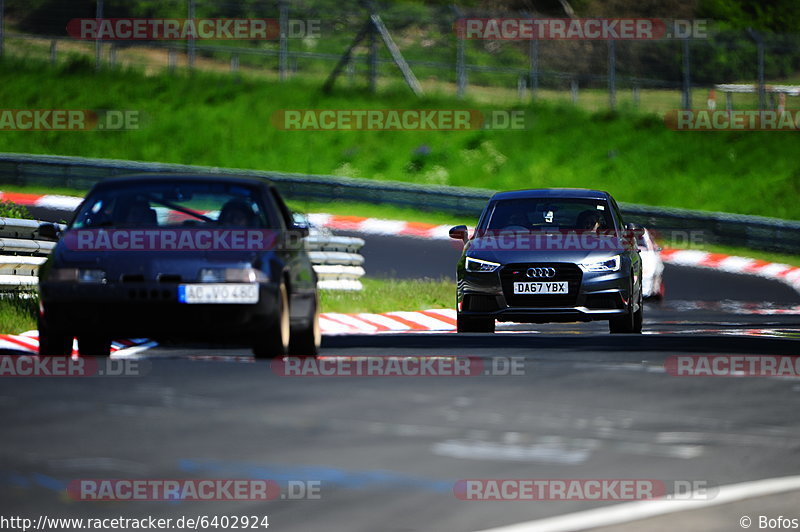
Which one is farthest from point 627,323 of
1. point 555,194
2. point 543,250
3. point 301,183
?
point 301,183

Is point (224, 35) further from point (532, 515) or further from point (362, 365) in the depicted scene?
point (532, 515)

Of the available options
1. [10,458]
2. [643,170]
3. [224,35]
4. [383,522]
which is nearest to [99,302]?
[10,458]

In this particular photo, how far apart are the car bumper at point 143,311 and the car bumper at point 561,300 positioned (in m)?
4.73

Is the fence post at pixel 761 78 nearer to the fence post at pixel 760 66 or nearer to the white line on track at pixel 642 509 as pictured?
the fence post at pixel 760 66

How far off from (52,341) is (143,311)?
0.82 metres

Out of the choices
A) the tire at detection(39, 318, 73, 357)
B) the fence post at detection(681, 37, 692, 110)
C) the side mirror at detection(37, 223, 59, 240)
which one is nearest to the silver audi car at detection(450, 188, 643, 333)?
the side mirror at detection(37, 223, 59, 240)

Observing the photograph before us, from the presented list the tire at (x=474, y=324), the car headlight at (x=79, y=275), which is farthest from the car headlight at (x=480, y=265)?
the car headlight at (x=79, y=275)

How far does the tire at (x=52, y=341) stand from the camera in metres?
11.9

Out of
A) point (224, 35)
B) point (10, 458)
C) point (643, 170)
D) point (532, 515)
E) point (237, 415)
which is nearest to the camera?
point (532, 515)

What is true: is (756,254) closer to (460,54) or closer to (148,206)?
(460,54)

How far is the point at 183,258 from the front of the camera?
11633mm

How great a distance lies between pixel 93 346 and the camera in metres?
13.0

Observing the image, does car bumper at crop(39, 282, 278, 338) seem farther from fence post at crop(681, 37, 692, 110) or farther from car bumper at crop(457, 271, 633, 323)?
fence post at crop(681, 37, 692, 110)

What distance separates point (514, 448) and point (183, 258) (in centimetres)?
328
